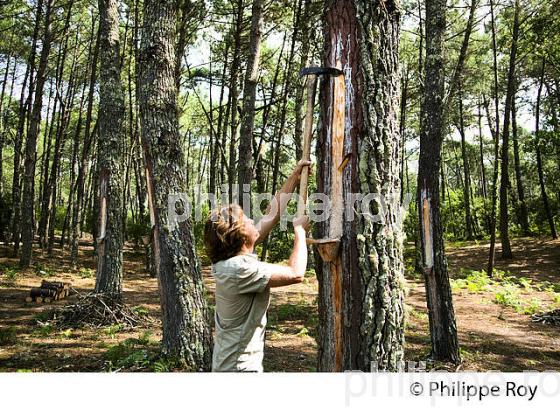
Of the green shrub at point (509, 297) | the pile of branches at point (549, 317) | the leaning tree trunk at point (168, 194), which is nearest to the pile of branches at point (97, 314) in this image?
the leaning tree trunk at point (168, 194)

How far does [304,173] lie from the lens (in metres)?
2.89

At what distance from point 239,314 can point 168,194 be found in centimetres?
328

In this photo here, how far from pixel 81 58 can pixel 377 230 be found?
2296cm

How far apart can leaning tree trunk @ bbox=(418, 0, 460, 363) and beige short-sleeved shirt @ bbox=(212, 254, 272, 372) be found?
4.03 meters

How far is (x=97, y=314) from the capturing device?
7.96 metres

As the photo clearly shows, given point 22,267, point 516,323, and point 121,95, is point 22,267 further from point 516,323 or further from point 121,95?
point 516,323

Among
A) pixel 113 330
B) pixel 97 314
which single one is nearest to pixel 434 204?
pixel 113 330

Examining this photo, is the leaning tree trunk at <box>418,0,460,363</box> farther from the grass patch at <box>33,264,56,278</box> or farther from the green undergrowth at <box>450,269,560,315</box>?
the grass patch at <box>33,264,56,278</box>

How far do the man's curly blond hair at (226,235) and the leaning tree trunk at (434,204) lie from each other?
4.11m

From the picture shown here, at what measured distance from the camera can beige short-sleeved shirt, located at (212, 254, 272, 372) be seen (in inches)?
104

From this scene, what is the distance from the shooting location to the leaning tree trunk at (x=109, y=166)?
327 inches

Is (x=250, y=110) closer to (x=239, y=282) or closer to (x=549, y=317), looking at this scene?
(x=239, y=282)

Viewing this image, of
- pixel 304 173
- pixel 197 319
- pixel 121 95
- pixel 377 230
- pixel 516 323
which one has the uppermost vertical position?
pixel 121 95

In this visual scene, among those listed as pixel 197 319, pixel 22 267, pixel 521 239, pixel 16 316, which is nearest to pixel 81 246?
pixel 22 267
